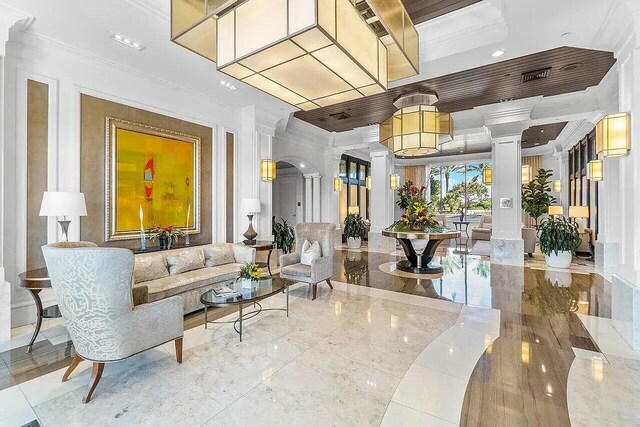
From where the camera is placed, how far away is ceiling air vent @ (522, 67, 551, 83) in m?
4.43

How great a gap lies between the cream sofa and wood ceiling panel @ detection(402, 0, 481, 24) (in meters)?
3.90

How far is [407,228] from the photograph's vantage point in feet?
18.6

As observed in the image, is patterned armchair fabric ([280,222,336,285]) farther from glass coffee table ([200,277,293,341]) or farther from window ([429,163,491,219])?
window ([429,163,491,219])

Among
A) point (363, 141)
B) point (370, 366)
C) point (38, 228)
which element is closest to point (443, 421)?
point (370, 366)

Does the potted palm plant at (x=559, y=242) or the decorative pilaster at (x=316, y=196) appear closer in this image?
the potted palm plant at (x=559, y=242)

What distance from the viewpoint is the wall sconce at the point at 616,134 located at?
2998mm

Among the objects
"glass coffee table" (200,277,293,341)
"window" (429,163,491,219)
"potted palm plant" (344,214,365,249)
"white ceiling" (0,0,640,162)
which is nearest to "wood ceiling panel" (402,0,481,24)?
"white ceiling" (0,0,640,162)

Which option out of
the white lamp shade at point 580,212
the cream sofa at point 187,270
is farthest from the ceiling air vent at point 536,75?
the cream sofa at point 187,270

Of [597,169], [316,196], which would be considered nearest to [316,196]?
[316,196]

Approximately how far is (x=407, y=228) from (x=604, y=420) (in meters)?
4.01

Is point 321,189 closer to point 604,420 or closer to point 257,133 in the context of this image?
point 257,133

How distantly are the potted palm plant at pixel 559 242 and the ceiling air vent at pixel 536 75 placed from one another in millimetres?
3253

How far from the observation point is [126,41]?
3.43 metres

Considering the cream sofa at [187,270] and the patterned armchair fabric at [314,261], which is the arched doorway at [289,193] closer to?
the patterned armchair fabric at [314,261]
